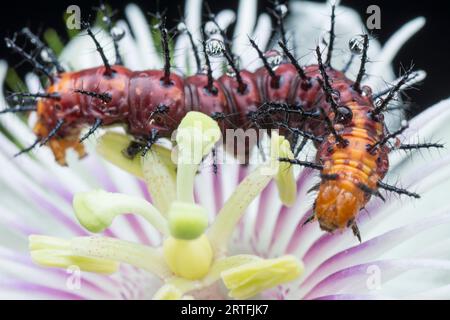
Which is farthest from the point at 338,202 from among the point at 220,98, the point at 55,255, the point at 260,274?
the point at 55,255

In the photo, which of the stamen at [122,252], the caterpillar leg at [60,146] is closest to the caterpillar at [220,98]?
the caterpillar leg at [60,146]

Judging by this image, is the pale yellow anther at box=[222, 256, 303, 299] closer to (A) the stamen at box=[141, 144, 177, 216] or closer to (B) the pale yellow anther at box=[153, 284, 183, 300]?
(B) the pale yellow anther at box=[153, 284, 183, 300]

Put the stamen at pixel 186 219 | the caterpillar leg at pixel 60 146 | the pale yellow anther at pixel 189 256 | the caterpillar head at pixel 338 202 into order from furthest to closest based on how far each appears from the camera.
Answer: the caterpillar leg at pixel 60 146, the pale yellow anther at pixel 189 256, the stamen at pixel 186 219, the caterpillar head at pixel 338 202

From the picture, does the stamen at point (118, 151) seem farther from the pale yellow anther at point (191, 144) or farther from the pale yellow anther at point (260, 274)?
the pale yellow anther at point (260, 274)

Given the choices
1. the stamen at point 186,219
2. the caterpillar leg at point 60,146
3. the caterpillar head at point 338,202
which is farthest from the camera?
the caterpillar leg at point 60,146

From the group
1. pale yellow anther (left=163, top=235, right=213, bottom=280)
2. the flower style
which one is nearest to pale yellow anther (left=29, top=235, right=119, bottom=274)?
the flower style

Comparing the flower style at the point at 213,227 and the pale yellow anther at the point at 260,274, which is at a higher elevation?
the flower style at the point at 213,227
